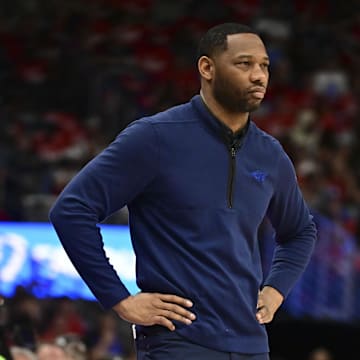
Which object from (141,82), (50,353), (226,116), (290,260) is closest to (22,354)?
(50,353)

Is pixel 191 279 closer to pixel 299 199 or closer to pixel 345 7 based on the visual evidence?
pixel 299 199

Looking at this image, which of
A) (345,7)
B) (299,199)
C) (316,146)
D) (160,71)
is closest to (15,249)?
(316,146)

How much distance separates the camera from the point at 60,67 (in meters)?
15.3

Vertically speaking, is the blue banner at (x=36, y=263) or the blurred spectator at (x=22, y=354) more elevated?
the blurred spectator at (x=22, y=354)

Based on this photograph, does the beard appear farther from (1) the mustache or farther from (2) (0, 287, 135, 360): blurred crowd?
(2) (0, 287, 135, 360): blurred crowd

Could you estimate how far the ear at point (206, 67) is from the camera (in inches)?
149

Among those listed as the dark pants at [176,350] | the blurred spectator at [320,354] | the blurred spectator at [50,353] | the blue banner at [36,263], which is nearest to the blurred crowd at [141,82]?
the blue banner at [36,263]

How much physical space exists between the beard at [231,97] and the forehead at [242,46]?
0.09m

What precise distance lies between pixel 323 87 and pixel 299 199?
11.5 m

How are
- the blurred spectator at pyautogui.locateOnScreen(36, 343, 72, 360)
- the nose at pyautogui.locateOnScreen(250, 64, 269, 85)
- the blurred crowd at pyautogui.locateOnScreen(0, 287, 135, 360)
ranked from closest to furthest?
1. the nose at pyautogui.locateOnScreen(250, 64, 269, 85)
2. the blurred spectator at pyautogui.locateOnScreen(36, 343, 72, 360)
3. the blurred crowd at pyautogui.locateOnScreen(0, 287, 135, 360)

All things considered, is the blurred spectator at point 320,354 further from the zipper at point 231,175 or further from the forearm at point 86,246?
the forearm at point 86,246

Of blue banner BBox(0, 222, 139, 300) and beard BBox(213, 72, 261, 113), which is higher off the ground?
beard BBox(213, 72, 261, 113)

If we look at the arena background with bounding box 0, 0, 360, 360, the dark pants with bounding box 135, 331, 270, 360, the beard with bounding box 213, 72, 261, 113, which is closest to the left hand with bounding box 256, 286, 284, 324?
the dark pants with bounding box 135, 331, 270, 360

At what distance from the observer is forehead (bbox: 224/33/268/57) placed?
373 cm
